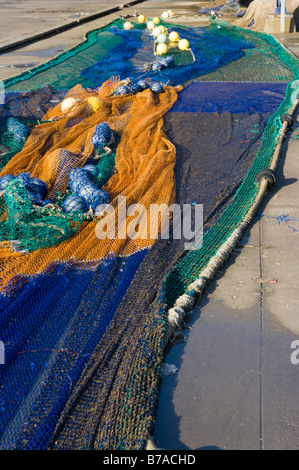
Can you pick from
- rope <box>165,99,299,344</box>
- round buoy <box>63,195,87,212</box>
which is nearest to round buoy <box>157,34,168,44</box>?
rope <box>165,99,299,344</box>

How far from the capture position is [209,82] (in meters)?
9.54

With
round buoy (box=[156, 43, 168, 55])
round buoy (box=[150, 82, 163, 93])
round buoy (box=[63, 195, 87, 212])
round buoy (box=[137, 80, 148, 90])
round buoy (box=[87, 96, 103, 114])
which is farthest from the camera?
round buoy (box=[156, 43, 168, 55])

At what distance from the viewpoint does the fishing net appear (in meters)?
2.80

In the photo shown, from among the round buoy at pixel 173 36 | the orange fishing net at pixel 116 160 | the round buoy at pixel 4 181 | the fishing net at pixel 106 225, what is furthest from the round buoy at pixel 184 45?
the round buoy at pixel 4 181

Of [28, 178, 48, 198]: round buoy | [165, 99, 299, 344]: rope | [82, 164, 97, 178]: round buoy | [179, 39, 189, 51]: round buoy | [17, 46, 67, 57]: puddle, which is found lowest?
[17, 46, 67, 57]: puddle

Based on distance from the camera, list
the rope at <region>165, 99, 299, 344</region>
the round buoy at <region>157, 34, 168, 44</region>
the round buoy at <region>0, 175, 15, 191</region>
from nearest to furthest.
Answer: the rope at <region>165, 99, 299, 344</region> → the round buoy at <region>0, 175, 15, 191</region> → the round buoy at <region>157, 34, 168, 44</region>

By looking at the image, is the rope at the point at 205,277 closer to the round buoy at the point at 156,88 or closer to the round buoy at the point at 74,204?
the round buoy at the point at 74,204

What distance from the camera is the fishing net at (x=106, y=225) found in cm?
280

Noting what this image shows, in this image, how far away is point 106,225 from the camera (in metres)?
4.45

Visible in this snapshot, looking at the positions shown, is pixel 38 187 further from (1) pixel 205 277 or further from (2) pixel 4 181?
(1) pixel 205 277

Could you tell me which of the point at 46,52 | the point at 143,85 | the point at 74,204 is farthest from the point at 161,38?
the point at 74,204

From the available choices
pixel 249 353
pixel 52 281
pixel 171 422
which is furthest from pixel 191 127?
pixel 171 422

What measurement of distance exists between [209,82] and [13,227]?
644 cm

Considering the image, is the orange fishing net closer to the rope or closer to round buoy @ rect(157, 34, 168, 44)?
the rope
